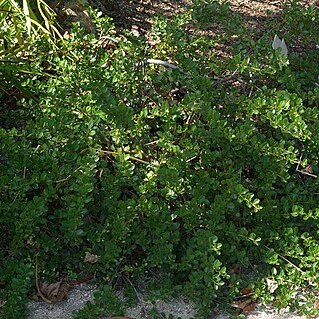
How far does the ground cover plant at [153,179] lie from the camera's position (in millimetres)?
3141

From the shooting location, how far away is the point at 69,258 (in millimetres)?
3223

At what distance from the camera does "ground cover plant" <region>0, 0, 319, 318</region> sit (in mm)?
3141

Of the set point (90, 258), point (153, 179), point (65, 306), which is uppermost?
point (153, 179)

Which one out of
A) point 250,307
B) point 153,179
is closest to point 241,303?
point 250,307

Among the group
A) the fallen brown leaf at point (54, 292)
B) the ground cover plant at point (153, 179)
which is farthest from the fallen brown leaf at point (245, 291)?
the fallen brown leaf at point (54, 292)

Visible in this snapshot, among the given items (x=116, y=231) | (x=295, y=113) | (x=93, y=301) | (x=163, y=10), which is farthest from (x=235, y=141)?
(x=163, y=10)

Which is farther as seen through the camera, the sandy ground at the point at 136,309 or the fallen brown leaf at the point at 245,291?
the fallen brown leaf at the point at 245,291

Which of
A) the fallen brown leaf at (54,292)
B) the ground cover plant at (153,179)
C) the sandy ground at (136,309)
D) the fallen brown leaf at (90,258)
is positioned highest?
the ground cover plant at (153,179)

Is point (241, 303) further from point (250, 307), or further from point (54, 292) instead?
point (54, 292)

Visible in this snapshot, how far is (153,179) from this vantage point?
3.28m

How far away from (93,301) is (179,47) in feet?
4.84

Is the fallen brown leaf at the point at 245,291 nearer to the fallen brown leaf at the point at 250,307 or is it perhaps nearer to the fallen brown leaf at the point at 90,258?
the fallen brown leaf at the point at 250,307

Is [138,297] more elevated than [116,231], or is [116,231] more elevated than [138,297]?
[116,231]

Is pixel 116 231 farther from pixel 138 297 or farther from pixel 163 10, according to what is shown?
pixel 163 10
